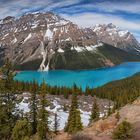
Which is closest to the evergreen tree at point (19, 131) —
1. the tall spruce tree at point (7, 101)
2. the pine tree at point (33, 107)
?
the tall spruce tree at point (7, 101)

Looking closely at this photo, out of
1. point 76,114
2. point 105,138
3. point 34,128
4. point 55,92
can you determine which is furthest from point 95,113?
point 55,92

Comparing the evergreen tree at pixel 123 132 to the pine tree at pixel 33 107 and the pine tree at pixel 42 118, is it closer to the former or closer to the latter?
the pine tree at pixel 42 118

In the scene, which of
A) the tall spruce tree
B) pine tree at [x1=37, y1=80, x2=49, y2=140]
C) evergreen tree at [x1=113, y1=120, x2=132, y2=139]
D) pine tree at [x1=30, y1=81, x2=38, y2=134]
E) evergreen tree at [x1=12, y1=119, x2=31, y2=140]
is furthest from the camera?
pine tree at [x1=30, y1=81, x2=38, y2=134]

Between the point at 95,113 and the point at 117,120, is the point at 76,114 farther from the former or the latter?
the point at 117,120

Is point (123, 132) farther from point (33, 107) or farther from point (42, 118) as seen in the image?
point (33, 107)

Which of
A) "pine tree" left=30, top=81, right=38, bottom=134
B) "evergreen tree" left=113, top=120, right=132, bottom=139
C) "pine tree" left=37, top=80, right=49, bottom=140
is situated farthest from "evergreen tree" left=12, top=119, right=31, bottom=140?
"pine tree" left=30, top=81, right=38, bottom=134

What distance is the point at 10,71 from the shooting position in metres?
42.2

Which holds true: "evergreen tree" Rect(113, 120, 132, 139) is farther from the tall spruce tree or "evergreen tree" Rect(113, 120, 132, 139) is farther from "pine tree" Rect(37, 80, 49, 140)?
"pine tree" Rect(37, 80, 49, 140)

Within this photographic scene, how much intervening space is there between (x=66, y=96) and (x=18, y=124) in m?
120

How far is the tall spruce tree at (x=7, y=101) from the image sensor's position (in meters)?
41.8

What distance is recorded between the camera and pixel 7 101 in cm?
4269

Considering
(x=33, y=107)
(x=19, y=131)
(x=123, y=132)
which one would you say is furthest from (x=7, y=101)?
(x=33, y=107)

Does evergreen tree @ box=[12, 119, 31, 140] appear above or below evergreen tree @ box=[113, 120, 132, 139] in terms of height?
below

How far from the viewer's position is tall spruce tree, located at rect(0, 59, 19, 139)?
137 ft
